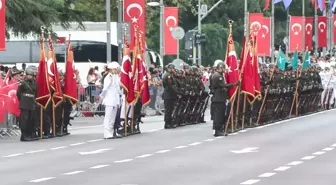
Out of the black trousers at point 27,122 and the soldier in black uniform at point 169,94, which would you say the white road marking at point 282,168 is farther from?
the soldier in black uniform at point 169,94

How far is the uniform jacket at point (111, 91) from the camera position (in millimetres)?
27328

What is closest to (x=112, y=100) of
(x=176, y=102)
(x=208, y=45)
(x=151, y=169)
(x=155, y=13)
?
(x=176, y=102)

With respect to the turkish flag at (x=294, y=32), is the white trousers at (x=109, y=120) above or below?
below

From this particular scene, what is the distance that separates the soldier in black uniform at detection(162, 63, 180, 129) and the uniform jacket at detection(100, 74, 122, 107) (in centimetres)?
364

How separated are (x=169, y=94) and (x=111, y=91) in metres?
4.10

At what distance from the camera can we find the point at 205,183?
645 inches

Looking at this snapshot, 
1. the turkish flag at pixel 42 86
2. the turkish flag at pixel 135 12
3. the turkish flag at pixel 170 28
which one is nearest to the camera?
the turkish flag at pixel 42 86

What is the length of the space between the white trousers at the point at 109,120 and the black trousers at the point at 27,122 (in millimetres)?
1719

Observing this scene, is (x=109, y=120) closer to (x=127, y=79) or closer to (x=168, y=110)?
(x=127, y=79)

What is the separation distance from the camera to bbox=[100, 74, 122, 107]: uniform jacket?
27.3m

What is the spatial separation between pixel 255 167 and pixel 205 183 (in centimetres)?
267

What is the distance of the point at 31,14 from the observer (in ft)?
121

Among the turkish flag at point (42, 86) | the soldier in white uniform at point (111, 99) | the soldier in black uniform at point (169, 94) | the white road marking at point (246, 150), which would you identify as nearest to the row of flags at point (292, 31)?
the soldier in black uniform at point (169, 94)

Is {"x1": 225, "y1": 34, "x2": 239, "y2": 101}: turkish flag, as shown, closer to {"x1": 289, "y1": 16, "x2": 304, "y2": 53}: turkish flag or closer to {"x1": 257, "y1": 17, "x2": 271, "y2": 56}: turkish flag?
{"x1": 257, "y1": 17, "x2": 271, "y2": 56}: turkish flag
